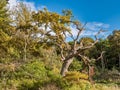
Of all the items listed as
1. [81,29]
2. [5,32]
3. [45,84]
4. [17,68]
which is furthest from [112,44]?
[45,84]

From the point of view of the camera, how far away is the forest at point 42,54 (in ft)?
61.4

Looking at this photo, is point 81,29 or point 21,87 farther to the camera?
point 81,29

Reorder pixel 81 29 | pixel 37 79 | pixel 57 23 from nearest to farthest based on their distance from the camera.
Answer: pixel 37 79
pixel 81 29
pixel 57 23

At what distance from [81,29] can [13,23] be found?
13187mm

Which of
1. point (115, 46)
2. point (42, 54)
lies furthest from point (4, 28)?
point (115, 46)

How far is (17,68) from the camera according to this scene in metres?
21.4

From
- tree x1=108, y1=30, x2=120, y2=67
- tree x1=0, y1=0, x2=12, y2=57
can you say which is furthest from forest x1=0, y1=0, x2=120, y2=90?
tree x1=108, y1=30, x2=120, y2=67

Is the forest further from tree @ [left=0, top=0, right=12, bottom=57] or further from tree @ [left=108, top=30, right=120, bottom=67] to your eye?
tree @ [left=108, top=30, right=120, bottom=67]

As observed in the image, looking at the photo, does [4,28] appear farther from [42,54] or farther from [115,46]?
[115,46]

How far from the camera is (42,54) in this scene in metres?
37.4

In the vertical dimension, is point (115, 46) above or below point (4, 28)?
above

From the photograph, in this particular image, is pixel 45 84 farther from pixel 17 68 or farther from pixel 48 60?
pixel 48 60

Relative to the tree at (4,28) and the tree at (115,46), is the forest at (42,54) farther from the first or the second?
the tree at (115,46)

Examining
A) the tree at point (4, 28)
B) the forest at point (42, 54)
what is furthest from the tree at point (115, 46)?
the tree at point (4, 28)
